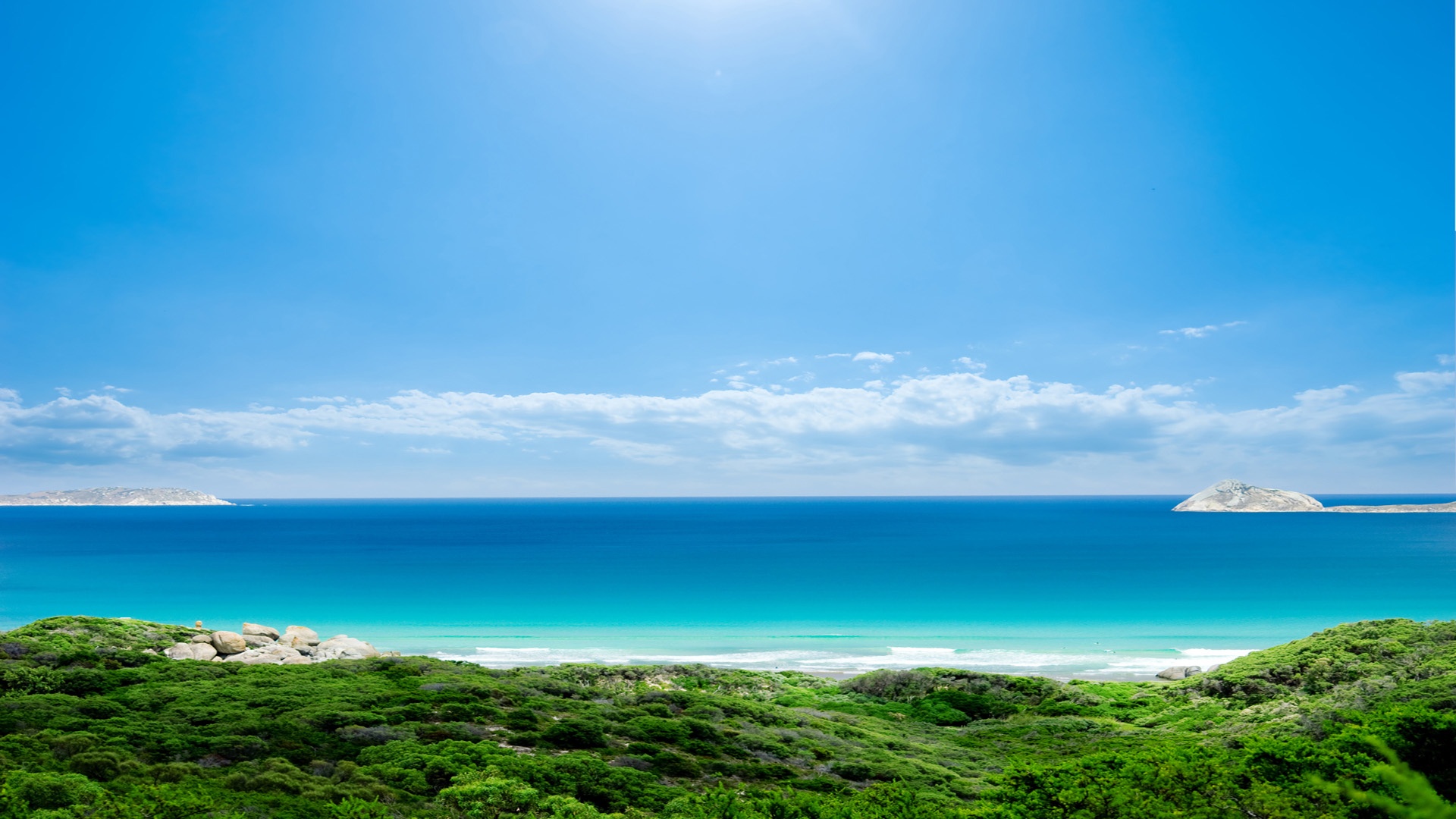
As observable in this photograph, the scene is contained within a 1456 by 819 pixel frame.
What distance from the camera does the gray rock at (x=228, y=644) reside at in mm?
28656

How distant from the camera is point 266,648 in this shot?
96.0 ft

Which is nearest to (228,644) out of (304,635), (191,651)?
(191,651)

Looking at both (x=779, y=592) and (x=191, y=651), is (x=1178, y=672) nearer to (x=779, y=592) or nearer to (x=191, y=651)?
(x=779, y=592)

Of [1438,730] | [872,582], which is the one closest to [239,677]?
[1438,730]

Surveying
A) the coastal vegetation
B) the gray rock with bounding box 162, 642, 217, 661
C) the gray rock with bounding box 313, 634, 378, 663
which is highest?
the coastal vegetation

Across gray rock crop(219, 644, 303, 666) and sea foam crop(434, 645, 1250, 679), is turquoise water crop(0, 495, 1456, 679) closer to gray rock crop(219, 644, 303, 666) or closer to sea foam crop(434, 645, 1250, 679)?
sea foam crop(434, 645, 1250, 679)

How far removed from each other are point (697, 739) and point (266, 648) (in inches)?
827

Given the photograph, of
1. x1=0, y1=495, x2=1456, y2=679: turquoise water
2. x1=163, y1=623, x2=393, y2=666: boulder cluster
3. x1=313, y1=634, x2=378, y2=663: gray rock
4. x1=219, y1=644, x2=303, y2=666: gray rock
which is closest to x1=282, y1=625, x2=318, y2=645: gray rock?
x1=163, y1=623, x2=393, y2=666: boulder cluster

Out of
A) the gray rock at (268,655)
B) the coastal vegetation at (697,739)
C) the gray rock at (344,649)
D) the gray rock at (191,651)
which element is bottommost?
the gray rock at (344,649)

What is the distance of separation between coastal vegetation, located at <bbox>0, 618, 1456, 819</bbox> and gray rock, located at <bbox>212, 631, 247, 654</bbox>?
1.63 metres

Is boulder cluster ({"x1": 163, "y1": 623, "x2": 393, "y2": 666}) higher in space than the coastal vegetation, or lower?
lower

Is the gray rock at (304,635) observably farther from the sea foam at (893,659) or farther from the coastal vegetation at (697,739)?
the sea foam at (893,659)

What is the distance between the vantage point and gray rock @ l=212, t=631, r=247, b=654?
28.7 meters

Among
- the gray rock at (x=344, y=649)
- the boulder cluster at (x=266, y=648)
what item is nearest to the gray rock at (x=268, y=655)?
the boulder cluster at (x=266, y=648)
